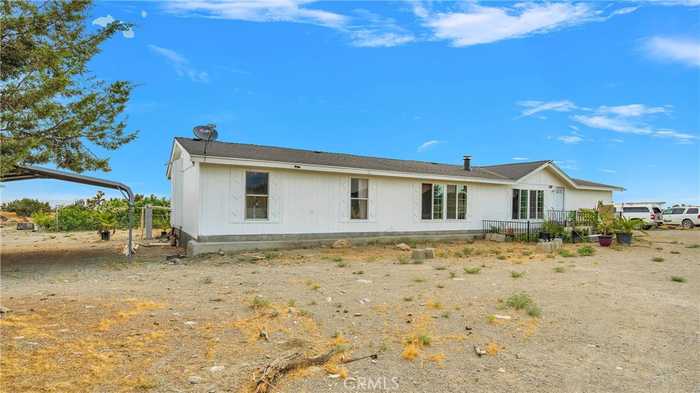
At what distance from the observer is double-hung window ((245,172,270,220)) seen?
12422mm

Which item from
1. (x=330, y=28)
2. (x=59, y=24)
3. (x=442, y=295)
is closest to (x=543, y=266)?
(x=442, y=295)

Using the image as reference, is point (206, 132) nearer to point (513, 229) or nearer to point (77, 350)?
point (77, 350)

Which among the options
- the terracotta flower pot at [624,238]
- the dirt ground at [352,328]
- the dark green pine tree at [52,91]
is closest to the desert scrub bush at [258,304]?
the dirt ground at [352,328]

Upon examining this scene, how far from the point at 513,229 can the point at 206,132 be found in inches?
544

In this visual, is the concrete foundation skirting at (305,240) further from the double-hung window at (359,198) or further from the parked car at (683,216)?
the parked car at (683,216)

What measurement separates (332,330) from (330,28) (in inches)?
328

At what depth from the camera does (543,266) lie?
10359mm

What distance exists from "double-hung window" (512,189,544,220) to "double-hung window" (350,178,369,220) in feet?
29.2

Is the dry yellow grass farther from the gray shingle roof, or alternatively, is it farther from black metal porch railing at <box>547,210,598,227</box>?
black metal porch railing at <box>547,210,598,227</box>

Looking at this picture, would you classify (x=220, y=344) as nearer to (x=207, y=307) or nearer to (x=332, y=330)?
(x=332, y=330)

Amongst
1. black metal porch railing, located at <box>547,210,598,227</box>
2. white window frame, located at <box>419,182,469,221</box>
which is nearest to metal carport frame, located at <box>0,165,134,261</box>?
white window frame, located at <box>419,182,469,221</box>

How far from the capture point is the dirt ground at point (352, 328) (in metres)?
3.44

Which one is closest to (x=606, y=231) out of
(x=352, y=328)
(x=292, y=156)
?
(x=292, y=156)

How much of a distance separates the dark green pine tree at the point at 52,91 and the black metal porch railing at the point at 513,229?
49.4 feet
